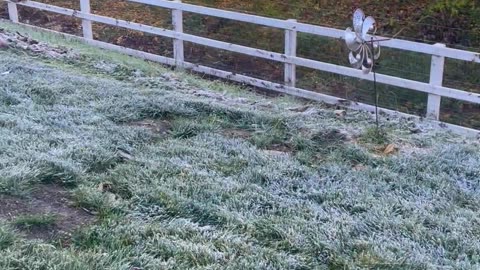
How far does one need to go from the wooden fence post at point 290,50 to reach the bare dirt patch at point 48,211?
13.5ft

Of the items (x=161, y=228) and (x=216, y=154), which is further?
(x=216, y=154)

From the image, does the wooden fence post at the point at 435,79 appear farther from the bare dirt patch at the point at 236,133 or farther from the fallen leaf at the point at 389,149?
the bare dirt patch at the point at 236,133

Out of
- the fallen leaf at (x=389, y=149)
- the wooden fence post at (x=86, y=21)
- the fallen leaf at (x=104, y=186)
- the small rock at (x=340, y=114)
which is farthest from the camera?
the wooden fence post at (x=86, y=21)

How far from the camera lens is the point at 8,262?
274 centimetres

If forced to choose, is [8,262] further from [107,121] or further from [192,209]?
[107,121]

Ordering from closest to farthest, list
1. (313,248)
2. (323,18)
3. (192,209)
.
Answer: (313,248)
(192,209)
(323,18)

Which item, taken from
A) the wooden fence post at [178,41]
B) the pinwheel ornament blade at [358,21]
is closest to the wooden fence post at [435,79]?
the pinwheel ornament blade at [358,21]

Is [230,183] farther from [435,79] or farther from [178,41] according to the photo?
[178,41]

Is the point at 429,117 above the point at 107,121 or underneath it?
underneath

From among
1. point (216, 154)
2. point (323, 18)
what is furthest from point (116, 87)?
point (323, 18)

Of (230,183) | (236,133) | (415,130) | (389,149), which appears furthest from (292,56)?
(230,183)

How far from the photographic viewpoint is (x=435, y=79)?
6082 millimetres

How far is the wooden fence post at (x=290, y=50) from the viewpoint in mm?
7184

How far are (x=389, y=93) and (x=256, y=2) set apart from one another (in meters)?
4.07
